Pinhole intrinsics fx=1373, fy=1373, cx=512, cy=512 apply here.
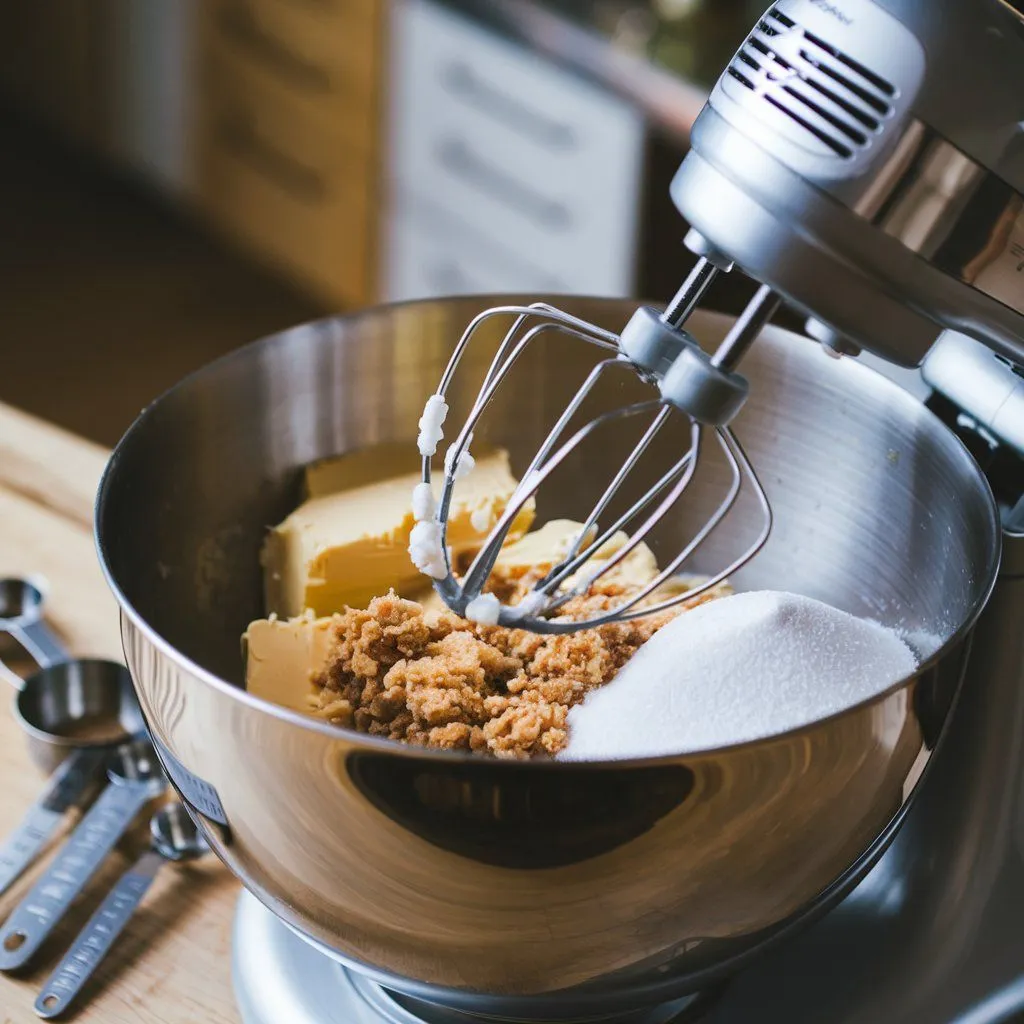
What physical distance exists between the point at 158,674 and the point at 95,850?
211 millimetres

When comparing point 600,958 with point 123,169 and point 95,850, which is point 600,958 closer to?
point 95,850

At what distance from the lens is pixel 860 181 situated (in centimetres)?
40

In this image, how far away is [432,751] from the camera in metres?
0.40

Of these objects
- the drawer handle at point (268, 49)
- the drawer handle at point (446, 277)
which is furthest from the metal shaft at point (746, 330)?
the drawer handle at point (268, 49)

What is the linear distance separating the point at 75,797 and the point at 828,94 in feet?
1.56

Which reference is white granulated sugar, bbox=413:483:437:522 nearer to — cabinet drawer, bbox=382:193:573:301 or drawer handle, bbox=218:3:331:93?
cabinet drawer, bbox=382:193:573:301

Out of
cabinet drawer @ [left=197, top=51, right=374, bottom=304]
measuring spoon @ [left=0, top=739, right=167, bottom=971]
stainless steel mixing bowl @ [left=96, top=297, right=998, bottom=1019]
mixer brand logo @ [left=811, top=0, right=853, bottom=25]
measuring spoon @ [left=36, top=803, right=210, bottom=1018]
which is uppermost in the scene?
mixer brand logo @ [left=811, top=0, right=853, bottom=25]

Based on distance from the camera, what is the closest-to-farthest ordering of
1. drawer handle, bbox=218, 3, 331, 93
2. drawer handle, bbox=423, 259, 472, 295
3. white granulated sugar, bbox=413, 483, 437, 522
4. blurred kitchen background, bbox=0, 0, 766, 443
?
white granulated sugar, bbox=413, 483, 437, 522 → blurred kitchen background, bbox=0, 0, 766, 443 → drawer handle, bbox=423, 259, 472, 295 → drawer handle, bbox=218, 3, 331, 93

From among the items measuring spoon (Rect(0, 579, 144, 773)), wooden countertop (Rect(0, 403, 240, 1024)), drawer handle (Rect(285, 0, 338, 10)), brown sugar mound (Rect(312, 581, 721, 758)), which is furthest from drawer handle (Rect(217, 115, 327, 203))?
brown sugar mound (Rect(312, 581, 721, 758))

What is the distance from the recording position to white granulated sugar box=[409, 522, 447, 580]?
19.1 inches

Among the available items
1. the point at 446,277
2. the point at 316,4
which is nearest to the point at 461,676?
the point at 446,277

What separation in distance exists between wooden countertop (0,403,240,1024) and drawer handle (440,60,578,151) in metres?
1.01

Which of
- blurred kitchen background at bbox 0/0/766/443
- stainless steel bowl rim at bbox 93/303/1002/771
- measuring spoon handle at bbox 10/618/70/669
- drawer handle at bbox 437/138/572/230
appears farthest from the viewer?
drawer handle at bbox 437/138/572/230

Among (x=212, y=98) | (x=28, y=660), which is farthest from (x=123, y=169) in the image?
(x=28, y=660)
